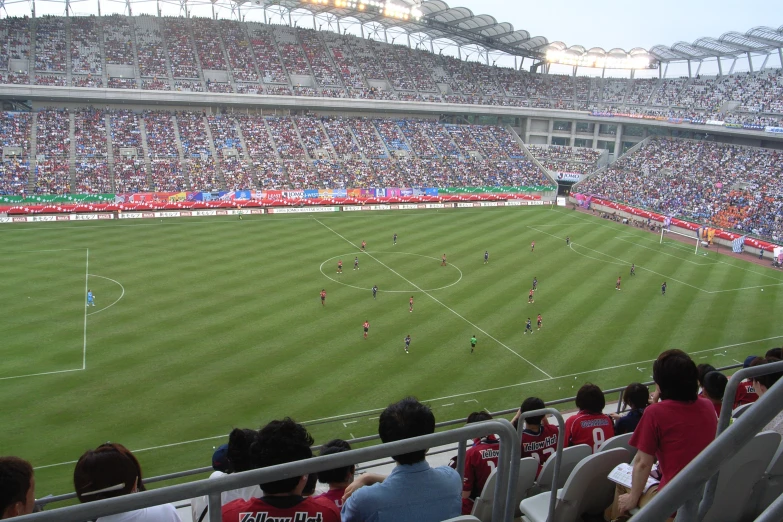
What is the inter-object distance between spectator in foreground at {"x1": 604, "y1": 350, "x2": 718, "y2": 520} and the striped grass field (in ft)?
53.7

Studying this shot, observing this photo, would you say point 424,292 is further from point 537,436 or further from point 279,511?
point 279,511

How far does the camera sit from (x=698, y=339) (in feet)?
100

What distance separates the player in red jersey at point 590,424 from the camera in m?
7.64

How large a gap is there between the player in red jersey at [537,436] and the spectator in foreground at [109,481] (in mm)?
4564

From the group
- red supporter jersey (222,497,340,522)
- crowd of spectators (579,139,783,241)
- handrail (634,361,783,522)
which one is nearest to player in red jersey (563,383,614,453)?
red supporter jersey (222,497,340,522)

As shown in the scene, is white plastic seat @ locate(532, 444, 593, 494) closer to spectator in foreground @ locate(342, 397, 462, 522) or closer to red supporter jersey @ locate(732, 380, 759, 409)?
spectator in foreground @ locate(342, 397, 462, 522)

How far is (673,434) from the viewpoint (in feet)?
16.4

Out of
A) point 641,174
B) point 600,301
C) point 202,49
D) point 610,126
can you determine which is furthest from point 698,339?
point 202,49

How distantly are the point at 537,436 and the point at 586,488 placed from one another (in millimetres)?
1747

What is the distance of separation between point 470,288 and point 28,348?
81.0 ft

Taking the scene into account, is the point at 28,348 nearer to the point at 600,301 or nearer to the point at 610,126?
the point at 600,301

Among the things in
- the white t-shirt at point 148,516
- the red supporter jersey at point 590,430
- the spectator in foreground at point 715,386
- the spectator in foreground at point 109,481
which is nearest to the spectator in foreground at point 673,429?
the spectator in foreground at point 715,386

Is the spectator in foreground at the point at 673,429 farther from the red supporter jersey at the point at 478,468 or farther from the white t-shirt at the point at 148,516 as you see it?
the white t-shirt at the point at 148,516

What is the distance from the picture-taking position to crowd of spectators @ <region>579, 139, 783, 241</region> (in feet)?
189
